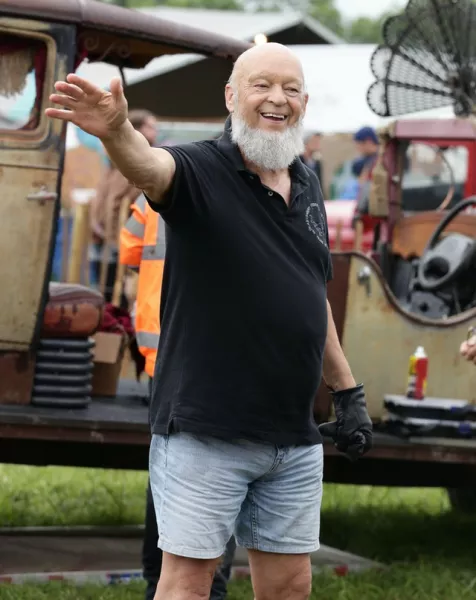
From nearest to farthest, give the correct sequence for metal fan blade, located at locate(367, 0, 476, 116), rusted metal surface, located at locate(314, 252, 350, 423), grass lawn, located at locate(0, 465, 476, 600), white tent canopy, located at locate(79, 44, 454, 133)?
grass lawn, located at locate(0, 465, 476, 600), rusted metal surface, located at locate(314, 252, 350, 423), metal fan blade, located at locate(367, 0, 476, 116), white tent canopy, located at locate(79, 44, 454, 133)

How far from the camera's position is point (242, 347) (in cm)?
367

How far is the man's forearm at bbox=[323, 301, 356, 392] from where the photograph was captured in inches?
162

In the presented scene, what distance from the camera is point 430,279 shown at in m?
6.93

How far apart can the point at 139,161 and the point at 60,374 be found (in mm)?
2677

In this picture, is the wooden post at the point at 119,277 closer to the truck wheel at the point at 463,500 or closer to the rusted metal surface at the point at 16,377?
the truck wheel at the point at 463,500

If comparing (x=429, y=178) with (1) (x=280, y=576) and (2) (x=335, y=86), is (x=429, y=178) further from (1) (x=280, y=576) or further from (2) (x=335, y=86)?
(1) (x=280, y=576)

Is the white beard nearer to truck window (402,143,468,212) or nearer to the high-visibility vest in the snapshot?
the high-visibility vest

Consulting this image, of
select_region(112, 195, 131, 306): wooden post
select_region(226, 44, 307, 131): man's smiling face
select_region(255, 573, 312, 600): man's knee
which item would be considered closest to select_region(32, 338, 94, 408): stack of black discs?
select_region(255, 573, 312, 600): man's knee

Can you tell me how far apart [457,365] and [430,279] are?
79 centimetres

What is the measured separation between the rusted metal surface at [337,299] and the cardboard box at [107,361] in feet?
3.38

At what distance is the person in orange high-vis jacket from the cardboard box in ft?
3.15

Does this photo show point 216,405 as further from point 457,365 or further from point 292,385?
point 457,365

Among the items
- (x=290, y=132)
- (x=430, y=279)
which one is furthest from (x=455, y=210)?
(x=290, y=132)

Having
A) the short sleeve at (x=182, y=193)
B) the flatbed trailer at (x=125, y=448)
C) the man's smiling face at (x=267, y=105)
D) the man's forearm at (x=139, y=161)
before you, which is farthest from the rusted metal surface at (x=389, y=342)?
the man's forearm at (x=139, y=161)
